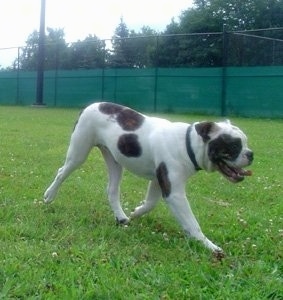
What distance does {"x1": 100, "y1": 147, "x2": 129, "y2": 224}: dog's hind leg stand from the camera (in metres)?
5.13

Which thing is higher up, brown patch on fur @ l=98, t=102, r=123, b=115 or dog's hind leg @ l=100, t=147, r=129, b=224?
brown patch on fur @ l=98, t=102, r=123, b=115

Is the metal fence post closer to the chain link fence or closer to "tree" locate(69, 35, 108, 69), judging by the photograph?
the chain link fence

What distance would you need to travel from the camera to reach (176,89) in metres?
25.8

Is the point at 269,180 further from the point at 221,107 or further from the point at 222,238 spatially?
the point at 221,107

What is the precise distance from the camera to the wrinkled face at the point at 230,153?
14.5 feet

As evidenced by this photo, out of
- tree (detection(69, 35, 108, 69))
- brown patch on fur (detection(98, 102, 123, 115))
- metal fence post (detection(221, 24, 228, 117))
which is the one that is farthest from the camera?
tree (detection(69, 35, 108, 69))

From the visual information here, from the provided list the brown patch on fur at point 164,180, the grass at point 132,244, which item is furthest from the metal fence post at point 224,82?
the brown patch on fur at point 164,180

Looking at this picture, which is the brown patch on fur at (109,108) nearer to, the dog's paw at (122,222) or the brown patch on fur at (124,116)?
the brown patch on fur at (124,116)

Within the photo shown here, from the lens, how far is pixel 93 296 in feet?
10.5

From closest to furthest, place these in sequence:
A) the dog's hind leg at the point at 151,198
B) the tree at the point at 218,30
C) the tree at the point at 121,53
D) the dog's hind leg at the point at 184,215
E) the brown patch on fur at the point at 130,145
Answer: the dog's hind leg at the point at 184,215 → the brown patch on fur at the point at 130,145 → the dog's hind leg at the point at 151,198 → the tree at the point at 218,30 → the tree at the point at 121,53

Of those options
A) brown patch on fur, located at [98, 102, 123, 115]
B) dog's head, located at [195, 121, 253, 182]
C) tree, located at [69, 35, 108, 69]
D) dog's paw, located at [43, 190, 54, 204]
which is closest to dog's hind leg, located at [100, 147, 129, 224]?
brown patch on fur, located at [98, 102, 123, 115]

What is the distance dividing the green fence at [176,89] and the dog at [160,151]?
713 inches

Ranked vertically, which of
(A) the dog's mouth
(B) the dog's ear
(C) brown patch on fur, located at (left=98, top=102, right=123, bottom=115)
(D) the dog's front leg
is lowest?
(D) the dog's front leg

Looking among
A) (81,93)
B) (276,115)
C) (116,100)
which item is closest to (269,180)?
(276,115)
